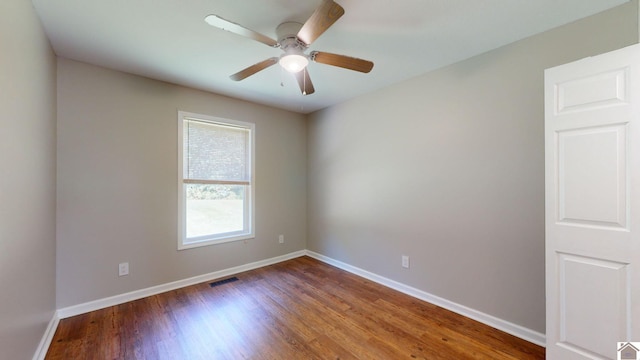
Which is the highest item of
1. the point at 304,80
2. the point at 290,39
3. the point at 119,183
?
the point at 290,39

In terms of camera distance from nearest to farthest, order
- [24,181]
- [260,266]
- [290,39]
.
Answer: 1. [24,181]
2. [290,39]
3. [260,266]

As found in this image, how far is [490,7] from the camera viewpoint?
1647 millimetres

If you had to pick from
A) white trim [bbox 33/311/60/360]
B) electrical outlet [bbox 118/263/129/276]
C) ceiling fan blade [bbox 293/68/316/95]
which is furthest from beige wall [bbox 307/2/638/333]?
white trim [bbox 33/311/60/360]

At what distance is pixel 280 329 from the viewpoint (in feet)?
6.96

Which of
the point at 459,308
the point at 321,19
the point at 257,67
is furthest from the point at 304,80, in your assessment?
the point at 459,308

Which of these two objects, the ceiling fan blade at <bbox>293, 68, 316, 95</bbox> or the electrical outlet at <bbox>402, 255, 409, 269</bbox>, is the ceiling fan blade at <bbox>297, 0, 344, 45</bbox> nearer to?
the ceiling fan blade at <bbox>293, 68, 316, 95</bbox>

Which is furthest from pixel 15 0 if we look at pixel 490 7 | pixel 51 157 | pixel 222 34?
pixel 490 7

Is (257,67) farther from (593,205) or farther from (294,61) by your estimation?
(593,205)

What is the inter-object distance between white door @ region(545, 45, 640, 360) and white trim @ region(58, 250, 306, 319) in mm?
3165

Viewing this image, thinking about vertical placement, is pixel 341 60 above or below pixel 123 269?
above

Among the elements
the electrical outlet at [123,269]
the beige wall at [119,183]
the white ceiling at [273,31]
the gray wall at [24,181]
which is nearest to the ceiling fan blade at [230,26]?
the white ceiling at [273,31]

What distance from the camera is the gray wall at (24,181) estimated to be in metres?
1.23

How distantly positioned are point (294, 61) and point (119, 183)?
2275 millimetres

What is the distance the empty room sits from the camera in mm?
1512
